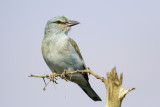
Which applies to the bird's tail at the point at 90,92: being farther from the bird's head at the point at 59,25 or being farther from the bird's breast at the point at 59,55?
the bird's head at the point at 59,25

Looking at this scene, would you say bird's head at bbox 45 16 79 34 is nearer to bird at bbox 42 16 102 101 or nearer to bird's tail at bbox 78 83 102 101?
bird at bbox 42 16 102 101

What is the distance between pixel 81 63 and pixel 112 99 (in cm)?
346

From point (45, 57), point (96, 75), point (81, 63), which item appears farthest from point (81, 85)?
point (96, 75)

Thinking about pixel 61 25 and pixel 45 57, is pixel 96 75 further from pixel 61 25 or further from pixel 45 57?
pixel 61 25

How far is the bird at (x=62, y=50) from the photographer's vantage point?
706 cm

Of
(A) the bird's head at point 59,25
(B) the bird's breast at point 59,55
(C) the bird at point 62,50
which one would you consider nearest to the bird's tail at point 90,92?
(C) the bird at point 62,50

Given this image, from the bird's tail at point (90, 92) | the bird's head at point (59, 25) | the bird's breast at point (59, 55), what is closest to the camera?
the bird's breast at point (59, 55)

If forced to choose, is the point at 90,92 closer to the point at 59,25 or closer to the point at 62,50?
the point at 62,50

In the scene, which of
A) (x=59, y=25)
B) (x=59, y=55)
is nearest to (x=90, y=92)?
(x=59, y=55)

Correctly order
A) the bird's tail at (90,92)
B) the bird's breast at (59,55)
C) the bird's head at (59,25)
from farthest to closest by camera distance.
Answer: the bird's tail at (90,92) < the bird's head at (59,25) < the bird's breast at (59,55)

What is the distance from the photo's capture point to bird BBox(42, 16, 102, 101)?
7062 millimetres

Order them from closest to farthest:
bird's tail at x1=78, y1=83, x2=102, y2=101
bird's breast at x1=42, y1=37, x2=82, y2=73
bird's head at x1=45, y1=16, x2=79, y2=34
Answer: bird's breast at x1=42, y1=37, x2=82, y2=73 < bird's head at x1=45, y1=16, x2=79, y2=34 < bird's tail at x1=78, y1=83, x2=102, y2=101

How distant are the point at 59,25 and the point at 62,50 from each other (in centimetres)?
97

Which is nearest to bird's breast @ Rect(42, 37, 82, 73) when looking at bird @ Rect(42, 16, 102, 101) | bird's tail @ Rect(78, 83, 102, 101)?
bird @ Rect(42, 16, 102, 101)
